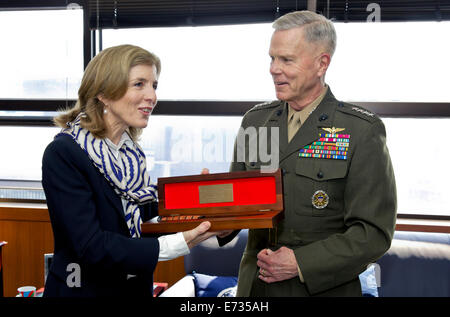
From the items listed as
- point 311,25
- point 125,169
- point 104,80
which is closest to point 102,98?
point 104,80

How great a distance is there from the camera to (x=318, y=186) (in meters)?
1.34

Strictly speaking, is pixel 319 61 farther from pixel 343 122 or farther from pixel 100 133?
pixel 100 133

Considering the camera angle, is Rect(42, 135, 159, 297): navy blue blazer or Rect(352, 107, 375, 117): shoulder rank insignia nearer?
Rect(42, 135, 159, 297): navy blue blazer

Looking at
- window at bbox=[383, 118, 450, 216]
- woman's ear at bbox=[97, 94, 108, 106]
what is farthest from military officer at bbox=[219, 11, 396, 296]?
window at bbox=[383, 118, 450, 216]

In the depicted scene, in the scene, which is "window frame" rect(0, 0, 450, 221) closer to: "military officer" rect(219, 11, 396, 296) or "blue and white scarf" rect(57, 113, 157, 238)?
"blue and white scarf" rect(57, 113, 157, 238)

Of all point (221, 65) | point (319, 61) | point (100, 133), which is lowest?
point (100, 133)

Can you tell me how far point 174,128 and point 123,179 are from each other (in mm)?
1975

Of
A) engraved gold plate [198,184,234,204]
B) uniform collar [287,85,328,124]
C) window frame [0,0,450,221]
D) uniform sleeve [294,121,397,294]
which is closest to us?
uniform sleeve [294,121,397,294]

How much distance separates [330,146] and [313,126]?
0.09 meters

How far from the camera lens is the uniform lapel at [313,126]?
1385mm

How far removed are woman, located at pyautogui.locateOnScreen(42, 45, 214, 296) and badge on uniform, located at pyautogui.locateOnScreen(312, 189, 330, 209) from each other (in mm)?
353

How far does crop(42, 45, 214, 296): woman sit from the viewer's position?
123cm
